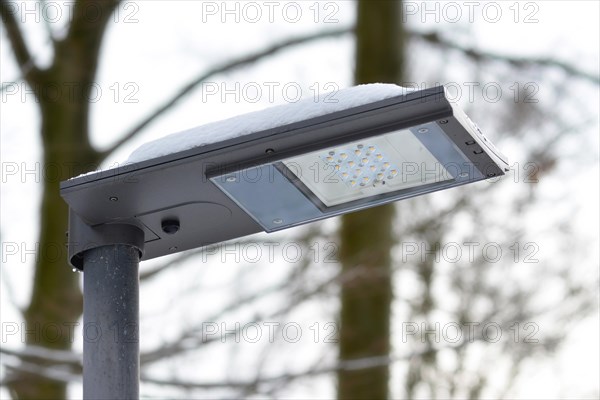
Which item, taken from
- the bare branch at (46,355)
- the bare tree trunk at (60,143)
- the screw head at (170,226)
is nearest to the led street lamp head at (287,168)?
Result: the screw head at (170,226)

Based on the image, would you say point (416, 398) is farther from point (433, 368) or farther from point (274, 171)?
point (274, 171)

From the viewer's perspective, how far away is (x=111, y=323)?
292 cm

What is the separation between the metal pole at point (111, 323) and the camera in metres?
2.85

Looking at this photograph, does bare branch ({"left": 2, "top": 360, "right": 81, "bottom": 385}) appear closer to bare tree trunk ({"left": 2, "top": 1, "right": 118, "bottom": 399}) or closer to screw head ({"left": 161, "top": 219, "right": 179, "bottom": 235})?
bare tree trunk ({"left": 2, "top": 1, "right": 118, "bottom": 399})

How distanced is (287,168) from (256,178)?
88 millimetres

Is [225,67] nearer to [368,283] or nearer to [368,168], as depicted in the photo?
[368,283]

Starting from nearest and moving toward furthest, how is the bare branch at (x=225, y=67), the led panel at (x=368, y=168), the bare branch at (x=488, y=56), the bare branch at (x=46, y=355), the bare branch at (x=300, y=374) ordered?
the led panel at (x=368, y=168) < the bare branch at (x=46, y=355) < the bare branch at (x=300, y=374) < the bare branch at (x=225, y=67) < the bare branch at (x=488, y=56)

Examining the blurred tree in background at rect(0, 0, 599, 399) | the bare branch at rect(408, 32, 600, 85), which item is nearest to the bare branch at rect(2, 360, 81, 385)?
Result: the blurred tree in background at rect(0, 0, 599, 399)

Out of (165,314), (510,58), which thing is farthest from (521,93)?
(165,314)

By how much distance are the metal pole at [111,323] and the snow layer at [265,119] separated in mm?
291

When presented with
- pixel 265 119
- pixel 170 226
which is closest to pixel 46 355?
pixel 170 226

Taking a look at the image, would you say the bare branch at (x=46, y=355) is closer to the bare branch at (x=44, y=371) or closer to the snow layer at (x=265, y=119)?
the bare branch at (x=44, y=371)

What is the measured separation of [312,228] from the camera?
854 cm

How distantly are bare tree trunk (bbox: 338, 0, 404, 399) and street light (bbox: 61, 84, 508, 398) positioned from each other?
4.27 m
